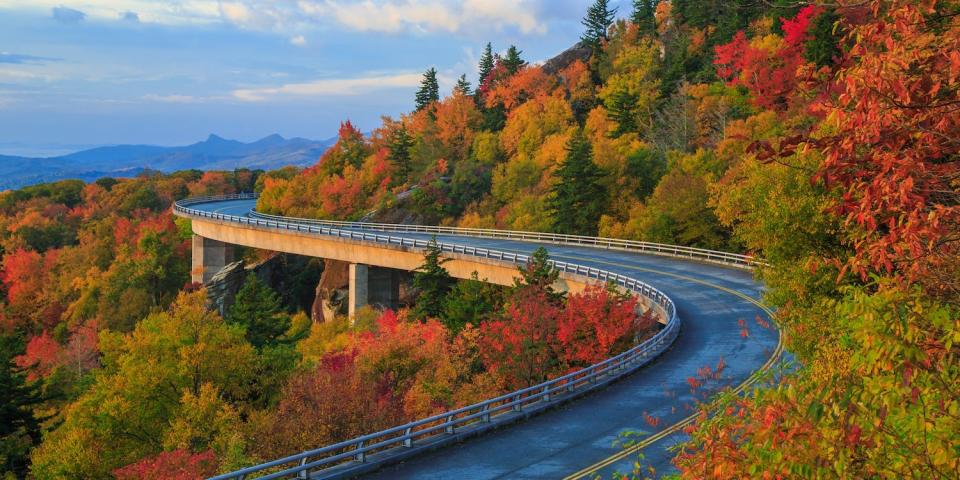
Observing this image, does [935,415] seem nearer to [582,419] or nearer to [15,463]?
[582,419]

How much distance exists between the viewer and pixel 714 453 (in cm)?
766

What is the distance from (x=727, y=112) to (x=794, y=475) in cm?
7134

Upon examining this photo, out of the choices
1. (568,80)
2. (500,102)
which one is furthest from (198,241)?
(568,80)

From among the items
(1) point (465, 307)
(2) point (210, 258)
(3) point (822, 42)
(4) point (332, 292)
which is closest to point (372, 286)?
(4) point (332, 292)

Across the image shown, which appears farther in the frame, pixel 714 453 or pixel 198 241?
pixel 198 241

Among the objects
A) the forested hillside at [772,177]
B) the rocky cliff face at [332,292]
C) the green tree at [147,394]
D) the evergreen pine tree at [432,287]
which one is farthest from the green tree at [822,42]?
the green tree at [147,394]

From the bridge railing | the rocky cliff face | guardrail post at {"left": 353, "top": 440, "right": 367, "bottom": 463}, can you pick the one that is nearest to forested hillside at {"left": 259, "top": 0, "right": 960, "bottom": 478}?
the bridge railing

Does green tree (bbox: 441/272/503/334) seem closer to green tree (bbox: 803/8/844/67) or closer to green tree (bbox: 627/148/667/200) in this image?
green tree (bbox: 627/148/667/200)

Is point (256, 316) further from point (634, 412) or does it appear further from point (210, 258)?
point (210, 258)

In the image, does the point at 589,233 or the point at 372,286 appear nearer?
the point at 372,286

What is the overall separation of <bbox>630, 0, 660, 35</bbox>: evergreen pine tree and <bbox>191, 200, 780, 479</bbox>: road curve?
71583 millimetres

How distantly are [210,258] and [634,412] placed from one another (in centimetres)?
7562

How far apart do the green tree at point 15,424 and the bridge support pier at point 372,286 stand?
30.3m

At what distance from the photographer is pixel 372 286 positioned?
66562 mm
